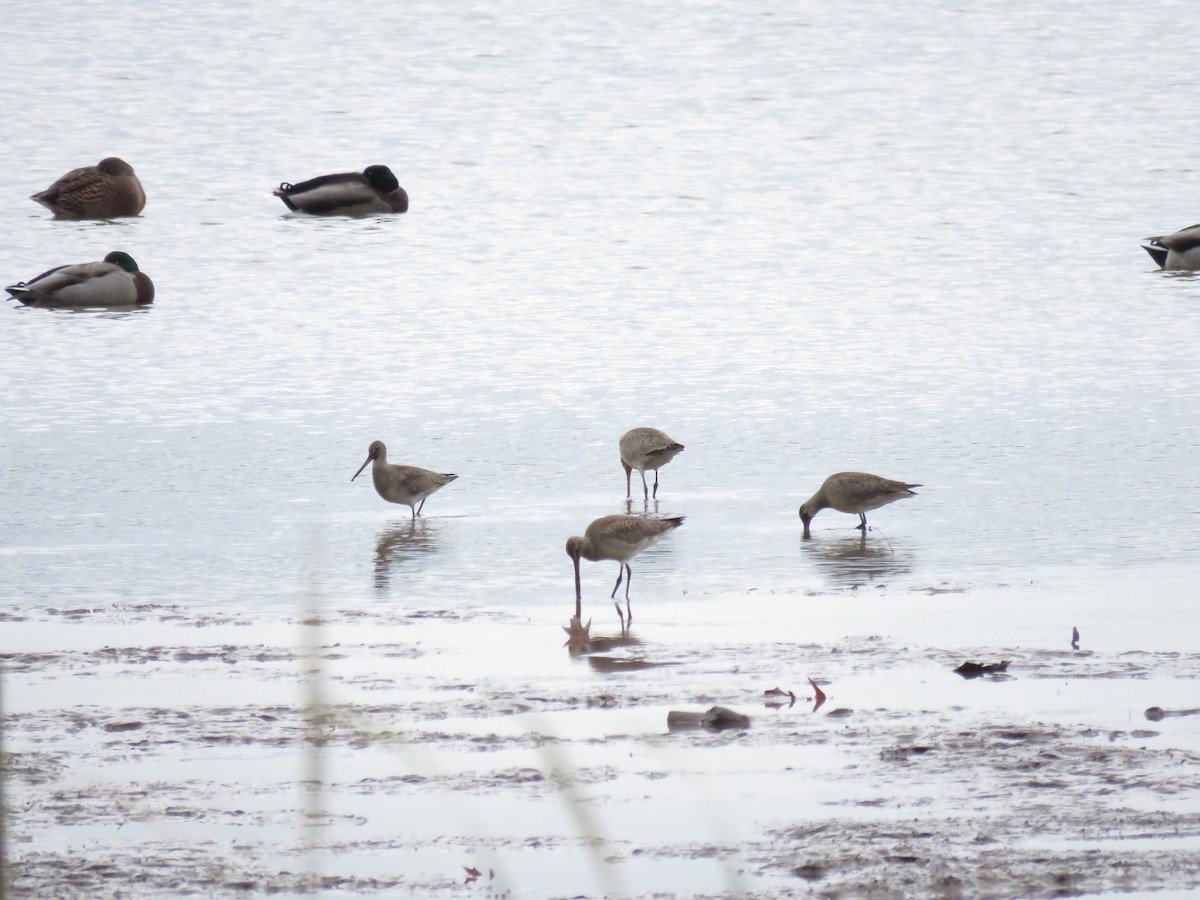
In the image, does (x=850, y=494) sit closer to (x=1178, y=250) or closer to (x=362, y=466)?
(x=362, y=466)

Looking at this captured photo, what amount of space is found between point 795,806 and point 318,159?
77.1 ft

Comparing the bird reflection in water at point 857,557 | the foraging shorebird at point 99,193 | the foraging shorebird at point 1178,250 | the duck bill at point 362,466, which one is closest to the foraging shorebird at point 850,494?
the bird reflection in water at point 857,557

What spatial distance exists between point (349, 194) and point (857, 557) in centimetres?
1560

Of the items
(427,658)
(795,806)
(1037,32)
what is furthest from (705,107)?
(795,806)

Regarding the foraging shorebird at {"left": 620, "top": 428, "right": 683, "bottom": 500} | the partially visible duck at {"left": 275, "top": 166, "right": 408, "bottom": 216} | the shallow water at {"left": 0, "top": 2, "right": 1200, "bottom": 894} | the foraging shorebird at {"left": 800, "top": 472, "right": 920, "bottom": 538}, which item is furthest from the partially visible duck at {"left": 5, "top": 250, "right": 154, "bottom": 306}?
the foraging shorebird at {"left": 800, "top": 472, "right": 920, "bottom": 538}

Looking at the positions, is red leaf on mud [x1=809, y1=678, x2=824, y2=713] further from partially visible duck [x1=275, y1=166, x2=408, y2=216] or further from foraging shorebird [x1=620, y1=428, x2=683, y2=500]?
partially visible duck [x1=275, y1=166, x2=408, y2=216]

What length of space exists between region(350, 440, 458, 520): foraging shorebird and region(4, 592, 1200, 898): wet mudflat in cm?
260

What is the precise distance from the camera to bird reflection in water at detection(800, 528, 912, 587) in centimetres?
988

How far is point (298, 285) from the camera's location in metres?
19.7

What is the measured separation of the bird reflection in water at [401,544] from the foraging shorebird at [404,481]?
0.49ft

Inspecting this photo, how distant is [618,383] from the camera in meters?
15.0

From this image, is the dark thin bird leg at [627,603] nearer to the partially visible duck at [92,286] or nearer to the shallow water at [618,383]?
the shallow water at [618,383]

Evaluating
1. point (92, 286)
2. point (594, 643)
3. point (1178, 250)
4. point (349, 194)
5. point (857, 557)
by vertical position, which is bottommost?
point (594, 643)

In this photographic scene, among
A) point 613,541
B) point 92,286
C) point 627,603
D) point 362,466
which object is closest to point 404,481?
point 362,466
